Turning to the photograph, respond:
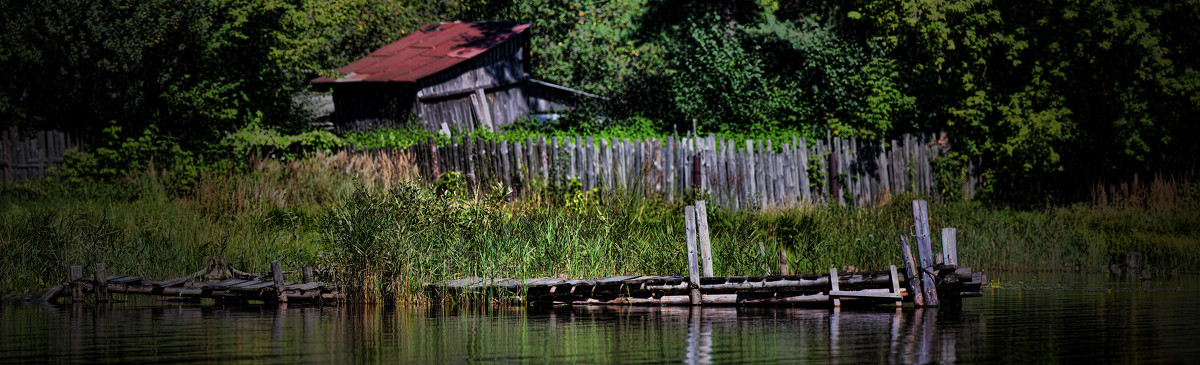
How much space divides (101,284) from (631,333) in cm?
748

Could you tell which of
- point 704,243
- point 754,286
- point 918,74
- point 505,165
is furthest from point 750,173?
point 754,286

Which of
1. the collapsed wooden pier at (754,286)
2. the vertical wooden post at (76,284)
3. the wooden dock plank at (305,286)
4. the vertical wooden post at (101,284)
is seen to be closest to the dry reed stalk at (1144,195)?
the collapsed wooden pier at (754,286)

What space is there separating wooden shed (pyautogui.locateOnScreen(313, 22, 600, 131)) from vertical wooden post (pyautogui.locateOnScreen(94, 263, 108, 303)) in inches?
640

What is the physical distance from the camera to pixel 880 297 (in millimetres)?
14055

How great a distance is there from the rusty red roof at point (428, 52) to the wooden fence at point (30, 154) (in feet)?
34.0

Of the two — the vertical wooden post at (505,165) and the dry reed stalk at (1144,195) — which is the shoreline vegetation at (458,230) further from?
the vertical wooden post at (505,165)

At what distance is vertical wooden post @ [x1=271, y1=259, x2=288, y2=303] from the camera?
15.1 meters

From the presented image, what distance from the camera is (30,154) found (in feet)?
75.0

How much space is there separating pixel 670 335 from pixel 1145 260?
993 centimetres

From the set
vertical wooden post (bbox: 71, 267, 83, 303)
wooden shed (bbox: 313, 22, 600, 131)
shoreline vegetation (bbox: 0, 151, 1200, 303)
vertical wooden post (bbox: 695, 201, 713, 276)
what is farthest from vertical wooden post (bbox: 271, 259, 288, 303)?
wooden shed (bbox: 313, 22, 600, 131)

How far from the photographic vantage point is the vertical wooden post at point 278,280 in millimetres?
15109

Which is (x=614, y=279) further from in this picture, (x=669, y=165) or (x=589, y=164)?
(x=669, y=165)

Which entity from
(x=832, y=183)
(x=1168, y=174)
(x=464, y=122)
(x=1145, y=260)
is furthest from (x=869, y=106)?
(x=464, y=122)

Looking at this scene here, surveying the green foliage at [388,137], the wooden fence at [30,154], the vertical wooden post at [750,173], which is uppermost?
the green foliage at [388,137]
